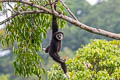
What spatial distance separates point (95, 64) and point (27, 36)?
156 inches

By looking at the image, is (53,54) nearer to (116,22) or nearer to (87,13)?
(116,22)

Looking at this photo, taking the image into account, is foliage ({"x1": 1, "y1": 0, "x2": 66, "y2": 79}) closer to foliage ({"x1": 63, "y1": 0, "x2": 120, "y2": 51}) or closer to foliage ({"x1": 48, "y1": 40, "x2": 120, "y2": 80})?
foliage ({"x1": 48, "y1": 40, "x2": 120, "y2": 80})

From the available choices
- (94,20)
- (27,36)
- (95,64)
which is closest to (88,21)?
(94,20)

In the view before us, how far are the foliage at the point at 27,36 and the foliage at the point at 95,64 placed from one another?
235 cm

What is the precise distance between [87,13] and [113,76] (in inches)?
1679

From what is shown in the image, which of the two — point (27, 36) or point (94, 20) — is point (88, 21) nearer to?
point (94, 20)

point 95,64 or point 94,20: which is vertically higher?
point 94,20

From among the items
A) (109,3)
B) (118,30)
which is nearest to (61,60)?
(118,30)

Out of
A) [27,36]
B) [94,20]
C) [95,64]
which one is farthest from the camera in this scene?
[94,20]

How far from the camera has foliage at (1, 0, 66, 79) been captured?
8062mm

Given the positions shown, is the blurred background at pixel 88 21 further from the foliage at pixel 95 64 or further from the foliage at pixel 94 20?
the foliage at pixel 95 64

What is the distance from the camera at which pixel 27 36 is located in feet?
26.9

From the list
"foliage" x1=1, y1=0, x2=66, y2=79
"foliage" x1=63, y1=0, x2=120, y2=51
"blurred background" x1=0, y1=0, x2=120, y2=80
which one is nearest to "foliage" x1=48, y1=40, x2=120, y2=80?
"foliage" x1=1, y1=0, x2=66, y2=79

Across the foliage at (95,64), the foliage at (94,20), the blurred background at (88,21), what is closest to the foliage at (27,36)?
the foliage at (95,64)
